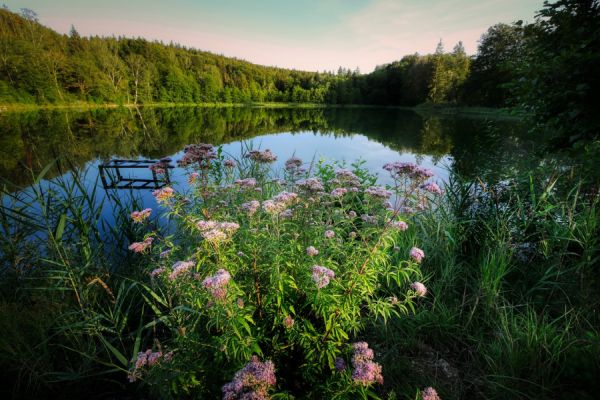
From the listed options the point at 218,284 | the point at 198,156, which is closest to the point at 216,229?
the point at 218,284

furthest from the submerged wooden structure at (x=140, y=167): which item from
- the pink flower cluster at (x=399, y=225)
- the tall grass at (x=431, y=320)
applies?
the pink flower cluster at (x=399, y=225)

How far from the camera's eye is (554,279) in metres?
3.64

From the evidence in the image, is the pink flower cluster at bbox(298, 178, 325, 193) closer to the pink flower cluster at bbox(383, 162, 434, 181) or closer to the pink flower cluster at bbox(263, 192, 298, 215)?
the pink flower cluster at bbox(263, 192, 298, 215)

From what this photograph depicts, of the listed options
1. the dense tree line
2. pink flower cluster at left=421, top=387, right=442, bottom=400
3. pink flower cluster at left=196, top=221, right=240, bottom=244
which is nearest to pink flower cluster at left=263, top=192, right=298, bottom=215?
pink flower cluster at left=196, top=221, right=240, bottom=244

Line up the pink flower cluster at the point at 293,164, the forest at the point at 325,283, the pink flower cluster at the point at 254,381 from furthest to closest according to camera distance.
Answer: the pink flower cluster at the point at 293,164, the forest at the point at 325,283, the pink flower cluster at the point at 254,381

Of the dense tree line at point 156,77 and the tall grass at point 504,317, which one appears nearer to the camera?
the tall grass at point 504,317

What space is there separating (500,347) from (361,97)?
10534 cm

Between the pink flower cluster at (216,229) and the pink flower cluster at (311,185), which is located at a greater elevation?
the pink flower cluster at (311,185)

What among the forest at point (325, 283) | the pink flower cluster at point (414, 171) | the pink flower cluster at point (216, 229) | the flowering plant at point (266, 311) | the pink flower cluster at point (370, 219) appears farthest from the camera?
the pink flower cluster at point (370, 219)

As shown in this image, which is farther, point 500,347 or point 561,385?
point 500,347

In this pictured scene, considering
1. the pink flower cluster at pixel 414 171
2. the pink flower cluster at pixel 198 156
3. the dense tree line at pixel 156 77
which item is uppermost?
the dense tree line at pixel 156 77

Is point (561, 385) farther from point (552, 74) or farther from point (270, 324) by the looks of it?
point (552, 74)

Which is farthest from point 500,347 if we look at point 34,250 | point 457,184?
point 34,250

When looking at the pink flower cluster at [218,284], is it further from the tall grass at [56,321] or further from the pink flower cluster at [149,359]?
the tall grass at [56,321]
